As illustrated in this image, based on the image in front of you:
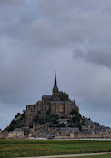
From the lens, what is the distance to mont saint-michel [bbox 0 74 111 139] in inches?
6225

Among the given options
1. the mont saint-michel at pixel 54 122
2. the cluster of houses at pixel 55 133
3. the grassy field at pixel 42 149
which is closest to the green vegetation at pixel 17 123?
the mont saint-michel at pixel 54 122

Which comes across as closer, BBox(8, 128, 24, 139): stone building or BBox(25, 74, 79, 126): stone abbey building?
BBox(8, 128, 24, 139): stone building

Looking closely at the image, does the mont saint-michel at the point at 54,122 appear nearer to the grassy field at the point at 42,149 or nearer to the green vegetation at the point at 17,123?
the green vegetation at the point at 17,123

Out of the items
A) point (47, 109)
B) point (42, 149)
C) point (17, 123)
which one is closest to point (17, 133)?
point (17, 123)

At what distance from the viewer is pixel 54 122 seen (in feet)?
553

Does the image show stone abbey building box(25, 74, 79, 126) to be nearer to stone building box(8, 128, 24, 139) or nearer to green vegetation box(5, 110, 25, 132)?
green vegetation box(5, 110, 25, 132)

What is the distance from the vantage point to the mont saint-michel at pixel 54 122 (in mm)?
158125

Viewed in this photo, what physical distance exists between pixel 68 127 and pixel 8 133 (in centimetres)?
2680

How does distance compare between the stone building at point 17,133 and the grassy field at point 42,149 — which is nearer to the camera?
the grassy field at point 42,149

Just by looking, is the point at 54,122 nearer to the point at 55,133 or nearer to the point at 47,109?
the point at 47,109

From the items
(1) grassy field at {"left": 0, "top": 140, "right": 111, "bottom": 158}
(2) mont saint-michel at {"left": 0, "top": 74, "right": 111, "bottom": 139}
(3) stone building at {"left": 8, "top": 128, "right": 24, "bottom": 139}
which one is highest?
(2) mont saint-michel at {"left": 0, "top": 74, "right": 111, "bottom": 139}

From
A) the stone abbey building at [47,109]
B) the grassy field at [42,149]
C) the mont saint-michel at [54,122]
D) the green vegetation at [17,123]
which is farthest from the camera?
the stone abbey building at [47,109]

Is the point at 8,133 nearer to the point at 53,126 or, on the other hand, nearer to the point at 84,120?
the point at 53,126

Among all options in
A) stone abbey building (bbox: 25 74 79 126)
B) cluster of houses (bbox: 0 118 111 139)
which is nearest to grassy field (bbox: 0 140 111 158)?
cluster of houses (bbox: 0 118 111 139)
